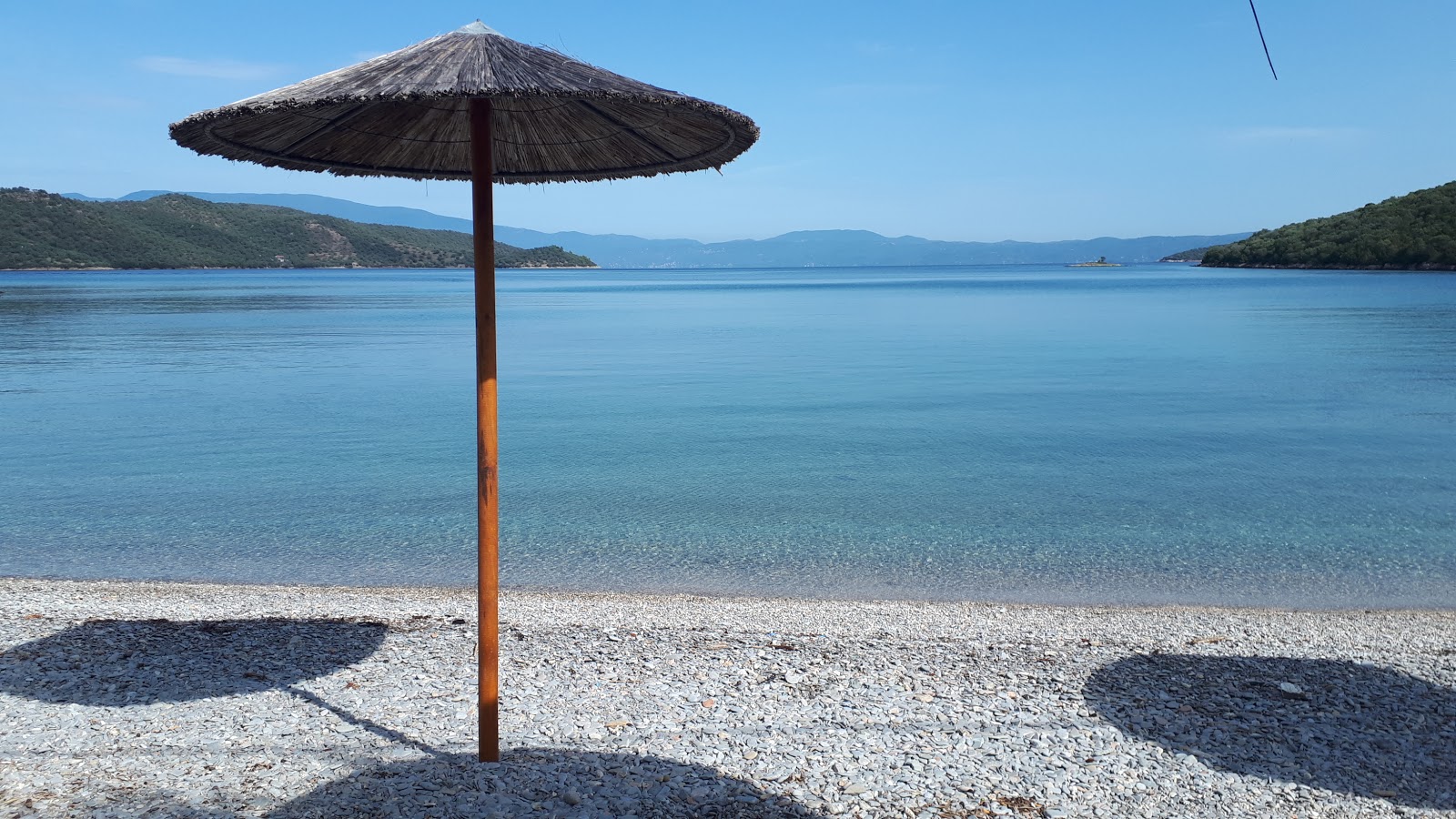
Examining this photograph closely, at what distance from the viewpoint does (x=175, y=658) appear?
216 inches

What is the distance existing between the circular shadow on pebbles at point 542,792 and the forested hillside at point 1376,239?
359 feet

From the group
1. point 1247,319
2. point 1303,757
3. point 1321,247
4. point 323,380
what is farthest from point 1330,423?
point 1321,247

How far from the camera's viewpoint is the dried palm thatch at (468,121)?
3463mm

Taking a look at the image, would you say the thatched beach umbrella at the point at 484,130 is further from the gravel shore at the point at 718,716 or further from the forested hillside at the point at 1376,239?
the forested hillside at the point at 1376,239

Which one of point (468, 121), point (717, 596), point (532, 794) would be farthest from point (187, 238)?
point (532, 794)

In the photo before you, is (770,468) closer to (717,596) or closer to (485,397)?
(717,596)

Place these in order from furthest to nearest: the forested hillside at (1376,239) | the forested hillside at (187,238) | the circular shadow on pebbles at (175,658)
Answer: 1. the forested hillside at (187,238)
2. the forested hillside at (1376,239)
3. the circular shadow on pebbles at (175,658)

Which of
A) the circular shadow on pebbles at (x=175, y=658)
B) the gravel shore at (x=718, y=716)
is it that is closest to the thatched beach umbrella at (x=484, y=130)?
the gravel shore at (x=718, y=716)

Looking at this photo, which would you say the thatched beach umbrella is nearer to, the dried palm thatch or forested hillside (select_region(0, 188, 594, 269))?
the dried palm thatch

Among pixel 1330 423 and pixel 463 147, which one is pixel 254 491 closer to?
pixel 463 147

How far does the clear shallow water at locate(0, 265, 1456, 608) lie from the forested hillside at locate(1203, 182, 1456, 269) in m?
75.9

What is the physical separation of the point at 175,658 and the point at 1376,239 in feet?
389

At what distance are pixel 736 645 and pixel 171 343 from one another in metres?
32.2

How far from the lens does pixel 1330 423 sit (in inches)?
675
